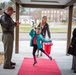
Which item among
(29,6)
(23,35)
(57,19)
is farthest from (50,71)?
(23,35)

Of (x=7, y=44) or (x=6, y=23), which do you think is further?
(x=7, y=44)

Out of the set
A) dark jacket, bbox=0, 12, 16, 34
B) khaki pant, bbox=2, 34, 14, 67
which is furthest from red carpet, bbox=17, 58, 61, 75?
dark jacket, bbox=0, 12, 16, 34

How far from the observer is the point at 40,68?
5.54 metres

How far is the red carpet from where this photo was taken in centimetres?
508

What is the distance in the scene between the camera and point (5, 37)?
17.1 feet

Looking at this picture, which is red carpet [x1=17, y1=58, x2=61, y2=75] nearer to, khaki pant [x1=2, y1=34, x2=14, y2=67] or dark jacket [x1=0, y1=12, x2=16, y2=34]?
khaki pant [x1=2, y1=34, x2=14, y2=67]

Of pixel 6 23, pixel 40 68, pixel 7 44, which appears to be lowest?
pixel 40 68

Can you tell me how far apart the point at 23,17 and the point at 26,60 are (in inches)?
137

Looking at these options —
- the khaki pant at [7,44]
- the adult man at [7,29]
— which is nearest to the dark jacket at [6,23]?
the adult man at [7,29]

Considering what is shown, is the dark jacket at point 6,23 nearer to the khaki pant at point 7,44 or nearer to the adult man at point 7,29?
the adult man at point 7,29

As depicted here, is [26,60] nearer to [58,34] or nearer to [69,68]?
[69,68]

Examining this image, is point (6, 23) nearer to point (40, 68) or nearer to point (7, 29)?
point (7, 29)

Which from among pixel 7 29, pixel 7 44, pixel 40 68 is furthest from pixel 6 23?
pixel 40 68

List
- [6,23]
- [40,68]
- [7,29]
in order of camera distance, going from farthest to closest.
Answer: [40,68] → [7,29] → [6,23]
